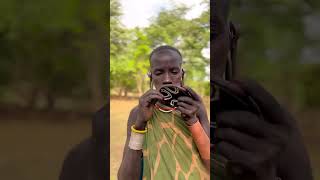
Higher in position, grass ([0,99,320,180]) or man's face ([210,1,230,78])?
man's face ([210,1,230,78])

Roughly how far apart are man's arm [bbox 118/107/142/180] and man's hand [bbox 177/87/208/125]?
244 millimetres

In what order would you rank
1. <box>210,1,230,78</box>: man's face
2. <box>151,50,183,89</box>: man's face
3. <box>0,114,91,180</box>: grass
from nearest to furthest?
<box>151,50,183,89</box>: man's face
<box>210,1,230,78</box>: man's face
<box>0,114,91,180</box>: grass

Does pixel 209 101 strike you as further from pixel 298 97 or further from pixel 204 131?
pixel 298 97

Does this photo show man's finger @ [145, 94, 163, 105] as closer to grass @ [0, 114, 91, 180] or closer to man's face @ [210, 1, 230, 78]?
man's face @ [210, 1, 230, 78]

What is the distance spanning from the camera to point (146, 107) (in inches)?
74.1

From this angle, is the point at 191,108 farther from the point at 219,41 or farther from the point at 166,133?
the point at 219,41

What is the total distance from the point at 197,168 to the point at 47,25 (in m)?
1.09

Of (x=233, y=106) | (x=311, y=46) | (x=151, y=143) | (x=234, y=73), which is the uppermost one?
(x=311, y=46)

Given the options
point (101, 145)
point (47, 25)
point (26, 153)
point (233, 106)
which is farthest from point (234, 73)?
point (26, 153)

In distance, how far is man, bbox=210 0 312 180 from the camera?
199 centimetres

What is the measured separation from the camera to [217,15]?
6.47ft

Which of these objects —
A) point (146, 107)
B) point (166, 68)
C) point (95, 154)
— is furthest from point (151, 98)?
point (95, 154)

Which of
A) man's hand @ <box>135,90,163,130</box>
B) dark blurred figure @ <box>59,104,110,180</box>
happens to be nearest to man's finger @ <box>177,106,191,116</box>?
man's hand @ <box>135,90,163,130</box>

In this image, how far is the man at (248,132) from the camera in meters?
1.99
